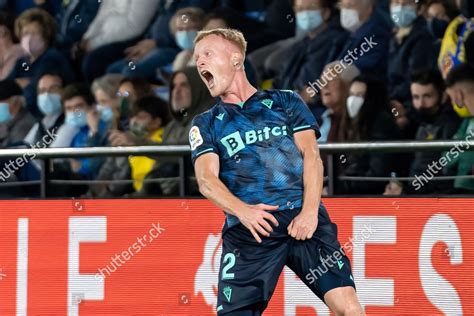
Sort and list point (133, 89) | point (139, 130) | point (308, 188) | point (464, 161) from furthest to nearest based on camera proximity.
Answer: point (133, 89) < point (139, 130) < point (464, 161) < point (308, 188)

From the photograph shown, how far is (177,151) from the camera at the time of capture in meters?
6.87

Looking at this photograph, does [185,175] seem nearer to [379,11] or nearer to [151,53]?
[151,53]

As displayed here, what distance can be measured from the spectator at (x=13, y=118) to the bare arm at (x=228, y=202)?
332 cm

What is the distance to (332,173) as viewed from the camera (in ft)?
21.8

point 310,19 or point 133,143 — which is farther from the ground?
point 310,19

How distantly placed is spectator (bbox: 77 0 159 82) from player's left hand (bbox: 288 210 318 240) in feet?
10.8

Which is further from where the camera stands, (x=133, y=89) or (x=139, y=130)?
(x=133, y=89)

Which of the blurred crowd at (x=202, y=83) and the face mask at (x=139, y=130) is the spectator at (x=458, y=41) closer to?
the blurred crowd at (x=202, y=83)

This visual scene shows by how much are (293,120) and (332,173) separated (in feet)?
6.23

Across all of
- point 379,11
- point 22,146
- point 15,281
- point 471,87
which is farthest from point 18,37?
point 471,87

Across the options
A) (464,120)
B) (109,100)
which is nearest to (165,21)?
(109,100)

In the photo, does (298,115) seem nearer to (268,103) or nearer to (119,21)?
(268,103)

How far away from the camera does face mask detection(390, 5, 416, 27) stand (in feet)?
22.6

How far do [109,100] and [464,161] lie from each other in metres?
2.69
